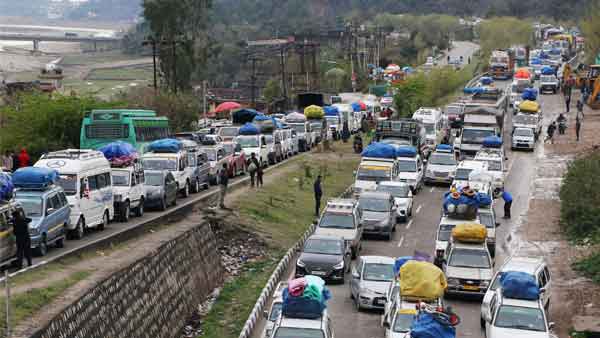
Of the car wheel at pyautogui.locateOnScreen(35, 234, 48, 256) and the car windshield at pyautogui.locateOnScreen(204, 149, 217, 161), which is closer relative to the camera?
the car wheel at pyautogui.locateOnScreen(35, 234, 48, 256)

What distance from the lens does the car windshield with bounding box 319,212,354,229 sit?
3244 cm

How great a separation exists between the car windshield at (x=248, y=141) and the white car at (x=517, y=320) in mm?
28560

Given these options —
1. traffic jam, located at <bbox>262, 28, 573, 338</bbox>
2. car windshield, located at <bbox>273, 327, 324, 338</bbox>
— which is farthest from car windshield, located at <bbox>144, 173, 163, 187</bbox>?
car windshield, located at <bbox>273, 327, 324, 338</bbox>

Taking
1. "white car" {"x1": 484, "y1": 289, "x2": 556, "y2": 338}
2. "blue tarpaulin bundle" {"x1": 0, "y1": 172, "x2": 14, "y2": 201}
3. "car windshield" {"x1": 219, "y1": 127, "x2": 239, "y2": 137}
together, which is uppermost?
"blue tarpaulin bundle" {"x1": 0, "y1": 172, "x2": 14, "y2": 201}

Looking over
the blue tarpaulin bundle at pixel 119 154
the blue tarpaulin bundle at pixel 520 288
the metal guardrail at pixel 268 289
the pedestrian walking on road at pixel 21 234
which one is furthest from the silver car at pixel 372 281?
the blue tarpaulin bundle at pixel 119 154

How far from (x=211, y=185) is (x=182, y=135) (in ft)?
22.1

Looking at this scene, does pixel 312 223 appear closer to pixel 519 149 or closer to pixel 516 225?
pixel 516 225

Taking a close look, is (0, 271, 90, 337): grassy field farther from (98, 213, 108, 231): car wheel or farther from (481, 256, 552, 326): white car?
(481, 256, 552, 326): white car

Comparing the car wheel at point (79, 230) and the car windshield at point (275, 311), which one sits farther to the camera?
the car wheel at point (79, 230)

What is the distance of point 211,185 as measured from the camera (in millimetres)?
43594

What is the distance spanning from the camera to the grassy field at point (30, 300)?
58.2 ft

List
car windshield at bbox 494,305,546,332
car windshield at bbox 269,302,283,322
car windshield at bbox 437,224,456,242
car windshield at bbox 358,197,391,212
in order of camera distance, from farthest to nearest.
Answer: car windshield at bbox 358,197,391,212 < car windshield at bbox 437,224,456,242 < car windshield at bbox 269,302,283,322 < car windshield at bbox 494,305,546,332

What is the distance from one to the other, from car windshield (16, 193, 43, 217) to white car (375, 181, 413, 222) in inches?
668

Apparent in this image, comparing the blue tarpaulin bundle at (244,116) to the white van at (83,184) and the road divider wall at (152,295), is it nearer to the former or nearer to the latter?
the road divider wall at (152,295)
